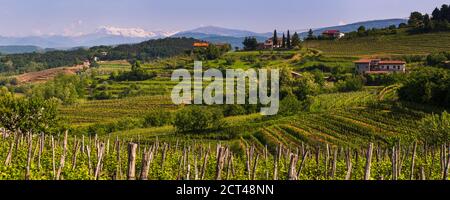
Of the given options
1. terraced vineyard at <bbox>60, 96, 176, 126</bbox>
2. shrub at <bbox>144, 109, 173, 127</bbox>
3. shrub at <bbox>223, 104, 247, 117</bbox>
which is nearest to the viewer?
shrub at <bbox>144, 109, 173, 127</bbox>

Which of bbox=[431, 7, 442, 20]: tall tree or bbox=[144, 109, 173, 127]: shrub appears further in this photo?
bbox=[431, 7, 442, 20]: tall tree

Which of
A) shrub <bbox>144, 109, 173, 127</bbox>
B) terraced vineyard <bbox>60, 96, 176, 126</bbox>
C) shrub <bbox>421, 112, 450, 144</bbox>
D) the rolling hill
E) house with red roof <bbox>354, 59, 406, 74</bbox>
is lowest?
terraced vineyard <bbox>60, 96, 176, 126</bbox>

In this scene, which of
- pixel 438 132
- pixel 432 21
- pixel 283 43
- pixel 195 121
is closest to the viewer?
pixel 438 132

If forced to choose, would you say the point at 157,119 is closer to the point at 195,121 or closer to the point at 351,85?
the point at 195,121

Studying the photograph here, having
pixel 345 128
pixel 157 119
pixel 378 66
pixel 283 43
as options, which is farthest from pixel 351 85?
pixel 283 43

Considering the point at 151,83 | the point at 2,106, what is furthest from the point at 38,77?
the point at 2,106

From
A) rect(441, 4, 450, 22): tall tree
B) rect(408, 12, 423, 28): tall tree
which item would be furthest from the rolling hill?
rect(441, 4, 450, 22): tall tree

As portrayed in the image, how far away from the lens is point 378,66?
75.1 metres

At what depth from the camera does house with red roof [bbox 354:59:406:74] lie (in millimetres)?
72000

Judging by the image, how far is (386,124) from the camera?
34.2 metres

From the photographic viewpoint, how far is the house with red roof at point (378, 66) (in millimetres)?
72000

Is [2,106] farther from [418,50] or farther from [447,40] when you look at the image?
[447,40]

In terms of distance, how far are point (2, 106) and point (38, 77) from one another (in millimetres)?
109271

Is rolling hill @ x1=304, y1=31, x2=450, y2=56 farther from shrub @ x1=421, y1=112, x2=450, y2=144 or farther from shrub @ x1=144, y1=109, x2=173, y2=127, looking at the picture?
shrub @ x1=421, y1=112, x2=450, y2=144
